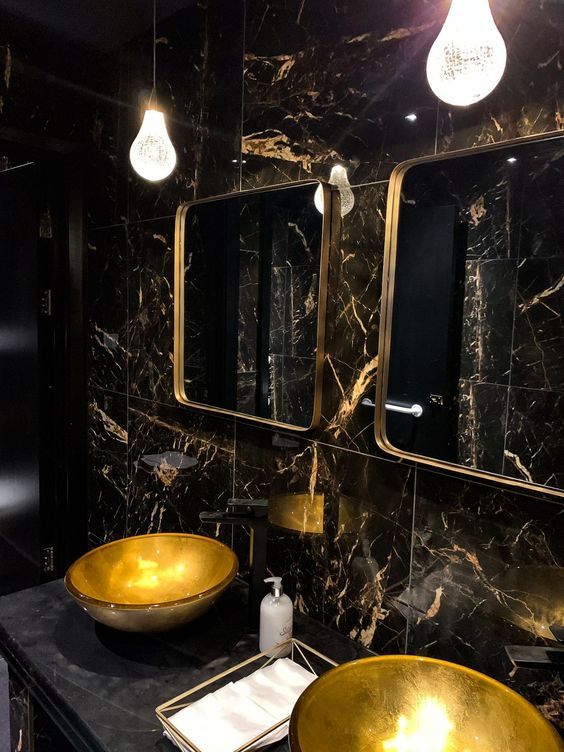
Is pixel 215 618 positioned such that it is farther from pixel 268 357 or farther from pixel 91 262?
pixel 91 262

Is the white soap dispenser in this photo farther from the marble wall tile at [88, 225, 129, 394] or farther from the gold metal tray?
the marble wall tile at [88, 225, 129, 394]

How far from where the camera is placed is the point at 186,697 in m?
1.16

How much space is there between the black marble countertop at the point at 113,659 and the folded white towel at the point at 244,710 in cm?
5

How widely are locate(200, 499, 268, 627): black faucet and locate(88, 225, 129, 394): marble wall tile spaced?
0.92 meters

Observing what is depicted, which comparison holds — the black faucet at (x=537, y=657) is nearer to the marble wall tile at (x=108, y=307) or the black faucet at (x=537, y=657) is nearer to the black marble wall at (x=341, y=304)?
the black marble wall at (x=341, y=304)

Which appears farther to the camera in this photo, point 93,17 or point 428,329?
point 93,17

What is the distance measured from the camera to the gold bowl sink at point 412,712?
3.11 ft

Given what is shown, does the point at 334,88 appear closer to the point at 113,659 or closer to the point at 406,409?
the point at 406,409

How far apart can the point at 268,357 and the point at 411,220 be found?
1.80ft

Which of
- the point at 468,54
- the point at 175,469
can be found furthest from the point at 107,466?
the point at 468,54

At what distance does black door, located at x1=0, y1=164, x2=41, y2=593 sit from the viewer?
2.39 meters

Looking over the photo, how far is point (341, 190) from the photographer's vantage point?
4.46ft

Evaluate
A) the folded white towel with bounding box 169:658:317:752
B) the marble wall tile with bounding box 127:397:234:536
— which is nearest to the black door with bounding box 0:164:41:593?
the marble wall tile with bounding box 127:397:234:536

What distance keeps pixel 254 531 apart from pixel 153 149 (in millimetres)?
1164
